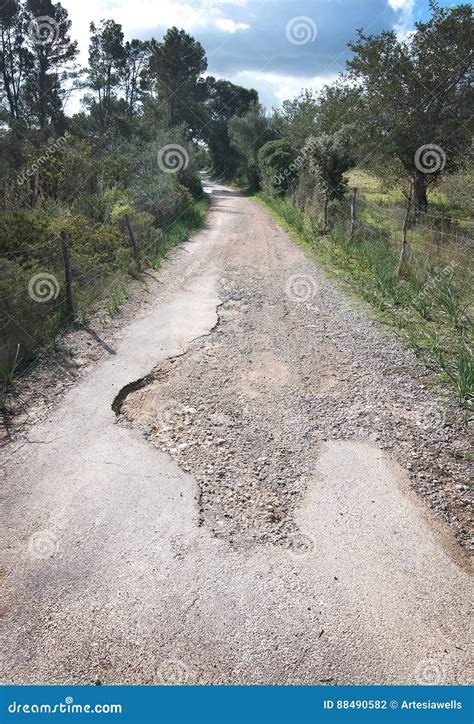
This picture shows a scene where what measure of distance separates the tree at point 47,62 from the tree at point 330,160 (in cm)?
1744

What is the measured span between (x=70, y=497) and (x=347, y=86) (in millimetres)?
19540

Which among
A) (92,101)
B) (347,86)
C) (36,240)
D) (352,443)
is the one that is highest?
(92,101)

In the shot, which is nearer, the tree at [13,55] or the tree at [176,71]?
the tree at [13,55]

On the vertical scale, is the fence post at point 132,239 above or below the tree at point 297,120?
below

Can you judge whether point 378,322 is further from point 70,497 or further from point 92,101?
point 92,101

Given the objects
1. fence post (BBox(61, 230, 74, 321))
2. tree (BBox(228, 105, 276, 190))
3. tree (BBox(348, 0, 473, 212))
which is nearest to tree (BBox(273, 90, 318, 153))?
tree (BBox(228, 105, 276, 190))

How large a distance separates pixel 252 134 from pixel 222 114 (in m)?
19.6

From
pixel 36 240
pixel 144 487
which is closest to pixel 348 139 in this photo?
pixel 36 240

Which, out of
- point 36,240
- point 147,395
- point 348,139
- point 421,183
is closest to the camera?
point 147,395

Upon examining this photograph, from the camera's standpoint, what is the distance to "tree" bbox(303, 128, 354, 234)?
43.3ft

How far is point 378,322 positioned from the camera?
7602mm

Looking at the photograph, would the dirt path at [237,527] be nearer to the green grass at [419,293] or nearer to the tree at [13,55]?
the green grass at [419,293]

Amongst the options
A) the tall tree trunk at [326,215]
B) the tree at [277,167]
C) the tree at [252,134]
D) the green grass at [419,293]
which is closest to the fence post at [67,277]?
the green grass at [419,293]

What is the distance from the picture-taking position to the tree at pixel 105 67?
3388 cm
